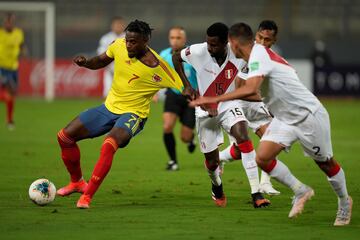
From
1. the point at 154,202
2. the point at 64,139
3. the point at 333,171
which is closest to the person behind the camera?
the point at 333,171

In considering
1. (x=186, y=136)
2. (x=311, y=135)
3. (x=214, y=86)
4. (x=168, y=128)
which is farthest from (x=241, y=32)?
A: (x=186, y=136)

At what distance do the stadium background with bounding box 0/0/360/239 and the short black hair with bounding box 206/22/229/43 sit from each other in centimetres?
219

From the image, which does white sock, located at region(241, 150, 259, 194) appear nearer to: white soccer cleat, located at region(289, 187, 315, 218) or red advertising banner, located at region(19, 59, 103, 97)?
white soccer cleat, located at region(289, 187, 315, 218)

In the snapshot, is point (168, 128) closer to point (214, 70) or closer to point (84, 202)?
point (214, 70)

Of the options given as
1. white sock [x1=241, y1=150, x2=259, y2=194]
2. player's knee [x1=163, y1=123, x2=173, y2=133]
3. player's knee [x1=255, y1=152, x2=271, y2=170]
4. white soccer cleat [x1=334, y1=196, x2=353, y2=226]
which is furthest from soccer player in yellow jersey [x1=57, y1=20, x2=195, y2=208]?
player's knee [x1=163, y1=123, x2=173, y2=133]

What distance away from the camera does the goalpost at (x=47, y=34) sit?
3403 cm

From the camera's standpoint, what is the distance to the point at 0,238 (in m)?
8.59

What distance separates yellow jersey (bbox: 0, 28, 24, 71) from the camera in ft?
81.8

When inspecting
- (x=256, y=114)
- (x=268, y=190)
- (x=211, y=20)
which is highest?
(x=256, y=114)

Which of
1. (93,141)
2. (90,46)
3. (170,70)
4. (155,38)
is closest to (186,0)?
(155,38)

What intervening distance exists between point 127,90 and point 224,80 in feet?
4.21

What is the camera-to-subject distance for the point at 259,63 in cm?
934

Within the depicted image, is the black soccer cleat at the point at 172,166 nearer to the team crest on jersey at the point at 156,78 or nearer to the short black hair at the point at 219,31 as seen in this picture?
the team crest on jersey at the point at 156,78

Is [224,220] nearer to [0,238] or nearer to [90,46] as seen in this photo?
[0,238]
